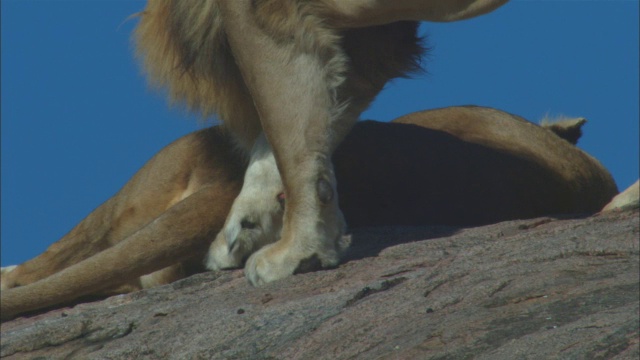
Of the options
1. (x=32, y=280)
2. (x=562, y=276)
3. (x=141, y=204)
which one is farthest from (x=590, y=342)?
(x=32, y=280)

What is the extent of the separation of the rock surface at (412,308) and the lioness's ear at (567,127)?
5.93ft

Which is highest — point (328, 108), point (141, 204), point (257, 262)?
point (141, 204)

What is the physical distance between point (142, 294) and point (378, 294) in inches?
55.1

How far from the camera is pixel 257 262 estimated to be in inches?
187

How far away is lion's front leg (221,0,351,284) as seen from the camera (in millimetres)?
4691

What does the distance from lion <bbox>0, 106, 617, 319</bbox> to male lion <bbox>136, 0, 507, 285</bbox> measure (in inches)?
15.6

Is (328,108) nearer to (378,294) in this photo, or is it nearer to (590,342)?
(378,294)

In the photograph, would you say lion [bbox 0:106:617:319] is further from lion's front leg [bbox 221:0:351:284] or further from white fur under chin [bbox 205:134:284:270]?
lion's front leg [bbox 221:0:351:284]

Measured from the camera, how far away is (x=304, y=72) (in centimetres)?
484

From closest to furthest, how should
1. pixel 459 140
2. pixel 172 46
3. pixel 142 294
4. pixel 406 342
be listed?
pixel 406 342 → pixel 142 294 → pixel 172 46 → pixel 459 140

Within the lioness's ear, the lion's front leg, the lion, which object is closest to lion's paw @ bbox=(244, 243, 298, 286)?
the lion's front leg

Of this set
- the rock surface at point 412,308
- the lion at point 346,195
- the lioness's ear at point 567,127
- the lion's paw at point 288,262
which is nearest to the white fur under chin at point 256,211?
the lion at point 346,195

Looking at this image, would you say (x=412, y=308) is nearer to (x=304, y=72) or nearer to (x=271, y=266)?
(x=271, y=266)

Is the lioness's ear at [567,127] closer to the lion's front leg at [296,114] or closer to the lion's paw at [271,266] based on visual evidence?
the lion's front leg at [296,114]
